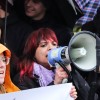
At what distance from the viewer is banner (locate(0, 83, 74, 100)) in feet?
8.92

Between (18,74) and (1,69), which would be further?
(18,74)

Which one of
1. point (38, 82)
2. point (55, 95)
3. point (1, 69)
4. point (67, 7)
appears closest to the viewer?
point (55, 95)

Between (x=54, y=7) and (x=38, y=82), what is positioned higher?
(x=54, y=7)

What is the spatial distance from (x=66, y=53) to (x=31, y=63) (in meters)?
0.75

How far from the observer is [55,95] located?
9.55ft

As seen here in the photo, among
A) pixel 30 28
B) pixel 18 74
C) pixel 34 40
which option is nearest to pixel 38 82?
pixel 18 74

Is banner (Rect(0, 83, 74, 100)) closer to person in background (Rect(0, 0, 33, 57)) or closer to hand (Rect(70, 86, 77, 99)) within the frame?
hand (Rect(70, 86, 77, 99))

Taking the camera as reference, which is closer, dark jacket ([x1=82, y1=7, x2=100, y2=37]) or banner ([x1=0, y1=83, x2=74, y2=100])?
banner ([x1=0, y1=83, x2=74, y2=100])

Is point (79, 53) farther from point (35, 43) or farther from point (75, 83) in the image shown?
point (35, 43)

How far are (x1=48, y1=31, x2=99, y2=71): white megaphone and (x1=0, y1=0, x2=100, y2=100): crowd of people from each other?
0.07 m

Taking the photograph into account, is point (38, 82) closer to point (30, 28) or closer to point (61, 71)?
point (61, 71)

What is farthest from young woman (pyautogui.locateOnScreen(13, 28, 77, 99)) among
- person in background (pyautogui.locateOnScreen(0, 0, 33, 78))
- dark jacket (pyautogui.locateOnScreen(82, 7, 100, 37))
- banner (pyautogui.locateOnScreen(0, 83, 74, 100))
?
dark jacket (pyautogui.locateOnScreen(82, 7, 100, 37))

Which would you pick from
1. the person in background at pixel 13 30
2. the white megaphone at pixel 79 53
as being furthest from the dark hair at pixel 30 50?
the white megaphone at pixel 79 53

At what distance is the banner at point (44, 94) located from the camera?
8.92 ft
